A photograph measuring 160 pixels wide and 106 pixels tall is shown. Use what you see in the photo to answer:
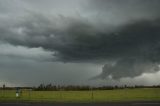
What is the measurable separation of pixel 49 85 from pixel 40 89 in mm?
2666

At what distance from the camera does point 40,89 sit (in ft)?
291

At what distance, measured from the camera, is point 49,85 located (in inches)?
3494
